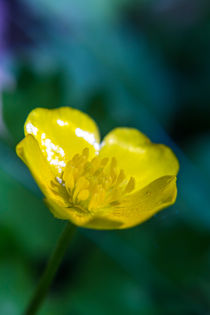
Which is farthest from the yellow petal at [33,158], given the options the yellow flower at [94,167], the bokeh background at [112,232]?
the bokeh background at [112,232]

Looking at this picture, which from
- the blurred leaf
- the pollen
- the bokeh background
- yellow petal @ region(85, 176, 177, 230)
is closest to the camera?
yellow petal @ region(85, 176, 177, 230)

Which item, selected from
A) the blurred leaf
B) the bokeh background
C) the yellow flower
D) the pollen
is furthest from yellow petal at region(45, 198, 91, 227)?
the blurred leaf

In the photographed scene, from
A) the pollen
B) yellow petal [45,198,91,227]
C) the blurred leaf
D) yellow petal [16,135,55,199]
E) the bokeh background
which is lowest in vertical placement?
the bokeh background

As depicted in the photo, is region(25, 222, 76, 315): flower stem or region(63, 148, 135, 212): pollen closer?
region(25, 222, 76, 315): flower stem

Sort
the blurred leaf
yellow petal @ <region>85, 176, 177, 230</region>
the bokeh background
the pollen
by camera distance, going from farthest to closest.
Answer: the blurred leaf → the bokeh background → the pollen → yellow petal @ <region>85, 176, 177, 230</region>

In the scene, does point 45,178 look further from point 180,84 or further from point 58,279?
point 180,84

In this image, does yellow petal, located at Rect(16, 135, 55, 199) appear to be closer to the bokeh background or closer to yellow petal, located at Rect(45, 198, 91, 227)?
yellow petal, located at Rect(45, 198, 91, 227)

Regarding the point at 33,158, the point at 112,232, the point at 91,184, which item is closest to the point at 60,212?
the point at 33,158

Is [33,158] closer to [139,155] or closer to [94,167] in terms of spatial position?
[94,167]

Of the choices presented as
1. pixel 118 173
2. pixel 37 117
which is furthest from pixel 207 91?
pixel 37 117
